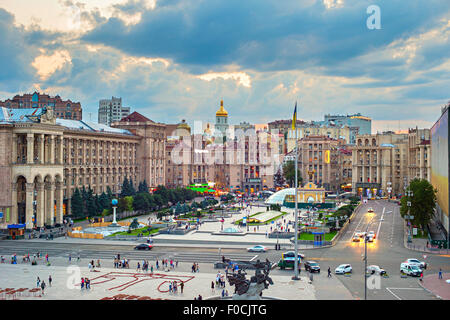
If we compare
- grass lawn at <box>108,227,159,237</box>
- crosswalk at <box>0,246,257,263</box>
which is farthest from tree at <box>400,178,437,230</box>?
grass lawn at <box>108,227,159,237</box>

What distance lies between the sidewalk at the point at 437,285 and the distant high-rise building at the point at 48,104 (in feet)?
518

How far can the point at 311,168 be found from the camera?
509 ft

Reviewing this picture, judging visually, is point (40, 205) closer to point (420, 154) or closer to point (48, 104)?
point (420, 154)

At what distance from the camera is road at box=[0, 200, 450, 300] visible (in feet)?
130

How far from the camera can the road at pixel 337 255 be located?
3972 centimetres

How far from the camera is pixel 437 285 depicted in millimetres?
40469

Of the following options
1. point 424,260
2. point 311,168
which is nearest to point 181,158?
point 311,168

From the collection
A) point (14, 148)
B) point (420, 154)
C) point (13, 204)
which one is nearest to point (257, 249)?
point (13, 204)

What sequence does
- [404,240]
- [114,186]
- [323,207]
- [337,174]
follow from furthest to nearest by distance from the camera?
[337,174], [114,186], [323,207], [404,240]

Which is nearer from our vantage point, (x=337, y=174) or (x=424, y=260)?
(x=424, y=260)

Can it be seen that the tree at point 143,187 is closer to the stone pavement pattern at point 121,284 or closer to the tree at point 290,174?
the tree at point 290,174

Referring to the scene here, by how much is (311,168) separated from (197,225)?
83.4m
